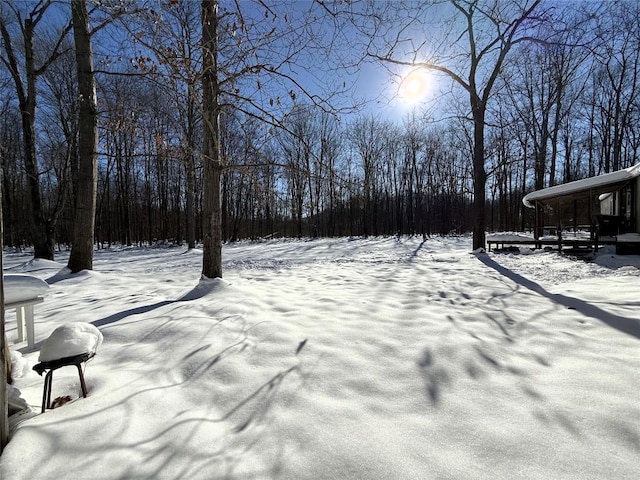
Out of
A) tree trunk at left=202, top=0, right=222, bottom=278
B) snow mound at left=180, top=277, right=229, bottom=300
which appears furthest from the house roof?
snow mound at left=180, top=277, right=229, bottom=300

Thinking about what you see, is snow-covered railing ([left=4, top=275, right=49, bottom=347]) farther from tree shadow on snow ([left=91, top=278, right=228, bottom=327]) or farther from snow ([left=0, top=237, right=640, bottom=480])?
tree shadow on snow ([left=91, top=278, right=228, bottom=327])

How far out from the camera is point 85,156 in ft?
20.6

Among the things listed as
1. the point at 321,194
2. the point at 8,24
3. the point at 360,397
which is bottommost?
the point at 360,397

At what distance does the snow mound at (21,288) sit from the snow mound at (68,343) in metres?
1.17

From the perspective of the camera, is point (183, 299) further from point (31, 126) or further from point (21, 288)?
point (31, 126)

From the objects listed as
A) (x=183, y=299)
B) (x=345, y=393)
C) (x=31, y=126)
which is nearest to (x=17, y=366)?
(x=183, y=299)

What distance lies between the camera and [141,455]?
1.37m

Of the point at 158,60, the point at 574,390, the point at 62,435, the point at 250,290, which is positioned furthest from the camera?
the point at 250,290

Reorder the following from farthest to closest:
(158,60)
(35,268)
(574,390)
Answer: (35,268) < (158,60) < (574,390)

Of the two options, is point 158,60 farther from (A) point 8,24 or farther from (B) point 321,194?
(B) point 321,194

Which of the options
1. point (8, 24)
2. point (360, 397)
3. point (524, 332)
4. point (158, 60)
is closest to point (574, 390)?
point (524, 332)

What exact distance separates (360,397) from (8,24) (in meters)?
16.0

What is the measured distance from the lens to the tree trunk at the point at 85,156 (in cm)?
618

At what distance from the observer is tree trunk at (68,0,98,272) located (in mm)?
6184
